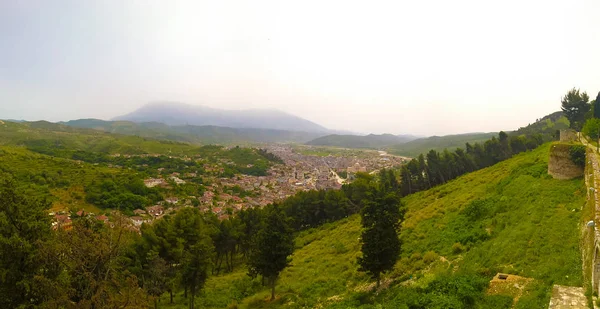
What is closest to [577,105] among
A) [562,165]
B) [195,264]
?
[562,165]

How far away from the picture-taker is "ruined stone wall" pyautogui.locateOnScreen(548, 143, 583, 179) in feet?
56.3

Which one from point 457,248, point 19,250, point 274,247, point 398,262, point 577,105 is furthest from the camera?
point 577,105

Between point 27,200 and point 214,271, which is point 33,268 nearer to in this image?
point 27,200

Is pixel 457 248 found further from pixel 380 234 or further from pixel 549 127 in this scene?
pixel 549 127

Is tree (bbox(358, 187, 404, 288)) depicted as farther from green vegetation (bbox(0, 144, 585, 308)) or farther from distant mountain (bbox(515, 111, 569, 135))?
distant mountain (bbox(515, 111, 569, 135))

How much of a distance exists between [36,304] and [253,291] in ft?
48.1

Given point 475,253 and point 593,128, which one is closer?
point 475,253

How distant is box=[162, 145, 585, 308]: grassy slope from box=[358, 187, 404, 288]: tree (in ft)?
4.22

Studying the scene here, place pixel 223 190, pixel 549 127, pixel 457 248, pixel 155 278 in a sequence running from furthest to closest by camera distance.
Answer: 1. pixel 549 127
2. pixel 223 190
3. pixel 155 278
4. pixel 457 248

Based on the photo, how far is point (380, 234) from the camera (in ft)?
47.8

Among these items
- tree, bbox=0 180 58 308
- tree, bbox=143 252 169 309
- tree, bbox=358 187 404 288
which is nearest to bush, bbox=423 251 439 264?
tree, bbox=358 187 404 288

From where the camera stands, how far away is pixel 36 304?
10758mm

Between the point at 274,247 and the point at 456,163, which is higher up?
the point at 456,163

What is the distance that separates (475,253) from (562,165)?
32.7ft
